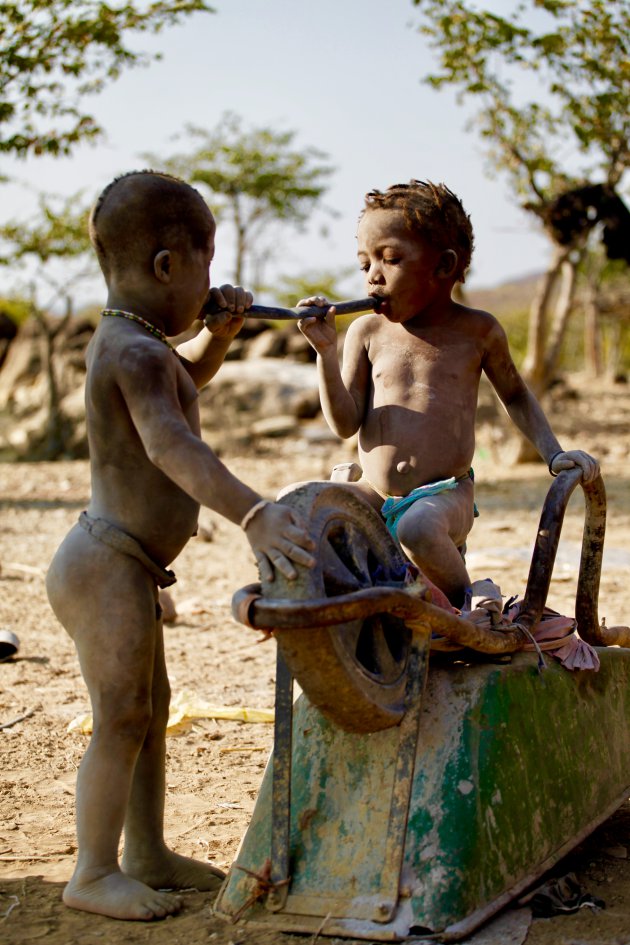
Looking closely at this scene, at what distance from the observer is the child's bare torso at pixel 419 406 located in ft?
9.32

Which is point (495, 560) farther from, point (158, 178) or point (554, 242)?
point (554, 242)

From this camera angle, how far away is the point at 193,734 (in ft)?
12.3

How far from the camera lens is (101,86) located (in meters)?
9.28

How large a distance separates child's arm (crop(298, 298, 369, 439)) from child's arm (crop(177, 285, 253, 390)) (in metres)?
0.19

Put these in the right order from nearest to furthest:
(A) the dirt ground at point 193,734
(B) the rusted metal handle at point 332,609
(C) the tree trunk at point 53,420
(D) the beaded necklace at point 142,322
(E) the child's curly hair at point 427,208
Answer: (B) the rusted metal handle at point 332,609, (A) the dirt ground at point 193,734, (D) the beaded necklace at point 142,322, (E) the child's curly hair at point 427,208, (C) the tree trunk at point 53,420

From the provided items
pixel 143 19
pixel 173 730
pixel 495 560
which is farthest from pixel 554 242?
pixel 173 730

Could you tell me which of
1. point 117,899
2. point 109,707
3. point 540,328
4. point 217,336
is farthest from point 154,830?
point 540,328

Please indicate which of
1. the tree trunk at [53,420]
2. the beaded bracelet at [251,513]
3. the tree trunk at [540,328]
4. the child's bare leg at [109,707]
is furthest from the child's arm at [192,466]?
the tree trunk at [53,420]

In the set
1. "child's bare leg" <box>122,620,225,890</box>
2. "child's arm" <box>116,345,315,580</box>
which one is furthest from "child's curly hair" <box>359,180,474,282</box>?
"child's bare leg" <box>122,620,225,890</box>

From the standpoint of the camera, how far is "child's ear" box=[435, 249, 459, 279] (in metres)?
2.88

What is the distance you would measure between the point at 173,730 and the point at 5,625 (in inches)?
75.4

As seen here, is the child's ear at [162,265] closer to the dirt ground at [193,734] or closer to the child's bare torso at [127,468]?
the child's bare torso at [127,468]

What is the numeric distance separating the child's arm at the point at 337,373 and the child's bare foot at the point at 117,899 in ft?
4.00

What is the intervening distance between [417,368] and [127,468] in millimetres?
903
